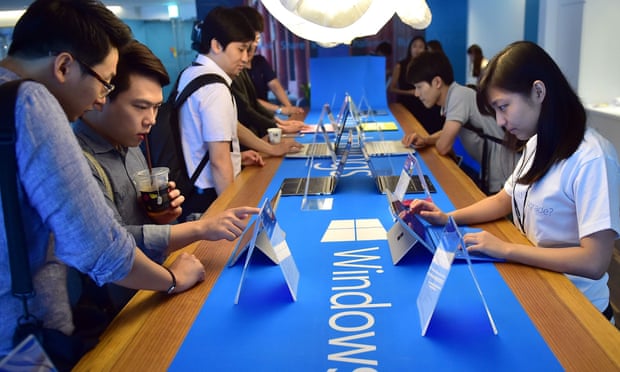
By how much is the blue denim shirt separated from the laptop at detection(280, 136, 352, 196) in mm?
1171

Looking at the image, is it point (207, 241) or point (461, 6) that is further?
point (461, 6)

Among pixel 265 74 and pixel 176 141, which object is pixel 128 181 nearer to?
pixel 176 141

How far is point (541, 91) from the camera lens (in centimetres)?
149

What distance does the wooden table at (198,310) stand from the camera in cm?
100

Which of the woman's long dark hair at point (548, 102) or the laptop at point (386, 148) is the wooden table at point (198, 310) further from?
the laptop at point (386, 148)

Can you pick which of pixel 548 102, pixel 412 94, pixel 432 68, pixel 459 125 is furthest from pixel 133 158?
pixel 412 94

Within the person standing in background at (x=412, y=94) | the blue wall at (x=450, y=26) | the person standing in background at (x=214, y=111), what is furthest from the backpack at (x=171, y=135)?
the blue wall at (x=450, y=26)

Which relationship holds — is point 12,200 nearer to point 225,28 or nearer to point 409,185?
point 409,185

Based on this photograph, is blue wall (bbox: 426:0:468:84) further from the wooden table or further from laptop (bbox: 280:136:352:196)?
the wooden table

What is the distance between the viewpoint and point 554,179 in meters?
1.48

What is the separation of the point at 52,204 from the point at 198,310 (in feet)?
1.45

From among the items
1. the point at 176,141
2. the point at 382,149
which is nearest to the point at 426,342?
the point at 176,141

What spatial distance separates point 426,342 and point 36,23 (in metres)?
0.93

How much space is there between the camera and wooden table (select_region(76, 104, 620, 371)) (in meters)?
1.00
